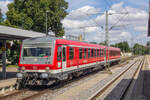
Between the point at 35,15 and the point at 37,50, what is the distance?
1156 inches

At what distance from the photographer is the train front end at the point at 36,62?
11.3 metres

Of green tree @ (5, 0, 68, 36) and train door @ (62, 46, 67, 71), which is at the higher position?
green tree @ (5, 0, 68, 36)

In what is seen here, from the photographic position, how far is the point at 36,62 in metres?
11.6

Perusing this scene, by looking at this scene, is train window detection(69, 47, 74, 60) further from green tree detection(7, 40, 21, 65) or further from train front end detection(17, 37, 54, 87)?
green tree detection(7, 40, 21, 65)

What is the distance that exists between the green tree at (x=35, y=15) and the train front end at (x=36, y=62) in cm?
2702

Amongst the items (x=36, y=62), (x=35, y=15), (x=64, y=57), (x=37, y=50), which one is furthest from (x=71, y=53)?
(x=35, y=15)

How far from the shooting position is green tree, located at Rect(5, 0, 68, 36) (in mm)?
38656

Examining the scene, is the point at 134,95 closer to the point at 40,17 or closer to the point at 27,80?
the point at 27,80

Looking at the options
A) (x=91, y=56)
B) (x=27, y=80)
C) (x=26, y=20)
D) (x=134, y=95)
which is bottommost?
(x=134, y=95)

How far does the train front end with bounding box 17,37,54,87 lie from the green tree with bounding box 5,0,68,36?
1064 inches

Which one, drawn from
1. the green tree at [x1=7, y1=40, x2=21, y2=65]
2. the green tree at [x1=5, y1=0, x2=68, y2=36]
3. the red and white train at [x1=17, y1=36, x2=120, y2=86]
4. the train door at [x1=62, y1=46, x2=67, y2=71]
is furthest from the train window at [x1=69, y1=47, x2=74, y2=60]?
the green tree at [x1=5, y1=0, x2=68, y2=36]

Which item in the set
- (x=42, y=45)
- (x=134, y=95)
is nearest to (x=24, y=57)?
(x=42, y=45)

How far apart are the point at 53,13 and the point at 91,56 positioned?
2550 centimetres

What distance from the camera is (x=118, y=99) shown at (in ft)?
32.1
